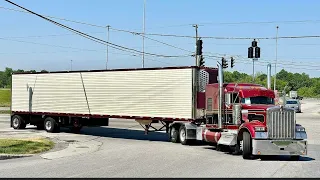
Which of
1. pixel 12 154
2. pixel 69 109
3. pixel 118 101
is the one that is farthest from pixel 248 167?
pixel 69 109

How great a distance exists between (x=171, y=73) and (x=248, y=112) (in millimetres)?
5602

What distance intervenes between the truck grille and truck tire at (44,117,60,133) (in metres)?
16.5

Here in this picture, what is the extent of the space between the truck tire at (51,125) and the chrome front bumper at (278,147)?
16.3 meters

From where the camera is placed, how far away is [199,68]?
22422mm

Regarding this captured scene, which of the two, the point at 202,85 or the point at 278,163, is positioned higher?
the point at 202,85

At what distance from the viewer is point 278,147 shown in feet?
53.1

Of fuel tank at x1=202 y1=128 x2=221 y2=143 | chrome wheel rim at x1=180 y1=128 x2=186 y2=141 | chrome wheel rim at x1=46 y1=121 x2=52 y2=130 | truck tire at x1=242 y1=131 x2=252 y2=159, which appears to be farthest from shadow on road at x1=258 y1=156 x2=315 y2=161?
chrome wheel rim at x1=46 y1=121 x2=52 y2=130

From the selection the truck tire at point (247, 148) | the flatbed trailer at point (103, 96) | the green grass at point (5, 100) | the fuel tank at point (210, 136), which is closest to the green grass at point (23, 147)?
the flatbed trailer at point (103, 96)

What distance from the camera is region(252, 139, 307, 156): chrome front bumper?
16.1 metres

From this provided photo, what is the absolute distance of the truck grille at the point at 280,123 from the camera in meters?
16.3

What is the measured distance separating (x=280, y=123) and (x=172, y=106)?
7.42 metres

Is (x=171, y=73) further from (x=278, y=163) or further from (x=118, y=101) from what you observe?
(x=278, y=163)

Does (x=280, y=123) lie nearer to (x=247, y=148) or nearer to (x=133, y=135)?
(x=247, y=148)

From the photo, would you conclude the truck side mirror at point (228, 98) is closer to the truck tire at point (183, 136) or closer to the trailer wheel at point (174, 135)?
the truck tire at point (183, 136)
